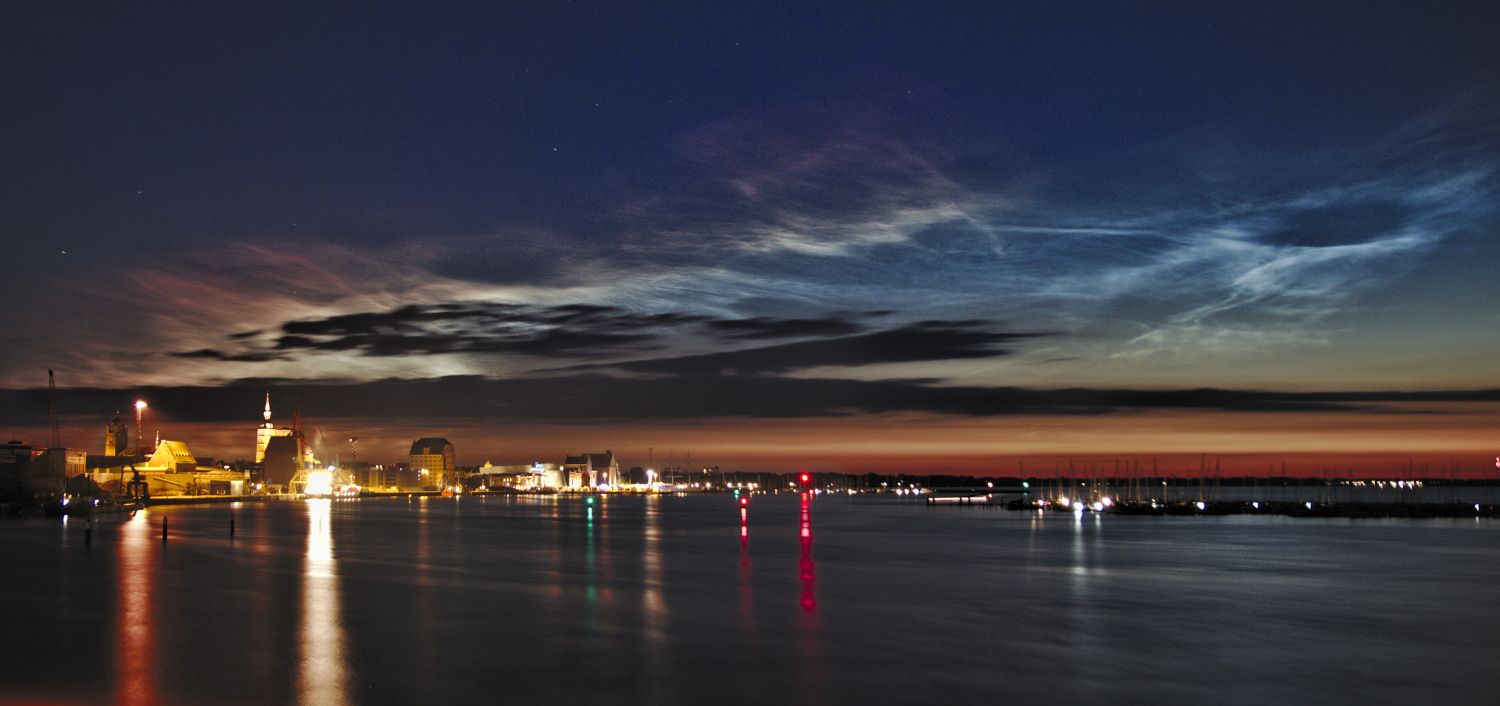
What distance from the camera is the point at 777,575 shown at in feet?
124

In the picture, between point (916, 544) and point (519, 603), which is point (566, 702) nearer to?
point (519, 603)

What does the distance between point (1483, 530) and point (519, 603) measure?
92.1 metres

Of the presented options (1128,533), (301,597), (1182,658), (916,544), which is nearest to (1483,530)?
(1128,533)

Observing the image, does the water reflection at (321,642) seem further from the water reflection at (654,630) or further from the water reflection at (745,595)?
the water reflection at (745,595)

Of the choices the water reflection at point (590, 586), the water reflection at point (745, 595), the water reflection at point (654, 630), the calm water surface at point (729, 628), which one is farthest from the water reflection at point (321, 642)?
the water reflection at point (745, 595)

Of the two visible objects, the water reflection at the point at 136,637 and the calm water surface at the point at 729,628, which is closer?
the water reflection at the point at 136,637

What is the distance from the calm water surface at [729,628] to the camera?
1694 cm

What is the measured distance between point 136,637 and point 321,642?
441cm

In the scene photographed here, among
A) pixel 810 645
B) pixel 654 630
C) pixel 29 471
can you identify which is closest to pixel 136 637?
pixel 654 630

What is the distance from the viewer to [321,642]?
818 inches

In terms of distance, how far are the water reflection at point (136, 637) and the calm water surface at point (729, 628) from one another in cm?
9

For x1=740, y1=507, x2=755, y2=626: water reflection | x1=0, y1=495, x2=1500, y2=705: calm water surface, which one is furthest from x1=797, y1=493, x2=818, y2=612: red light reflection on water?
x1=740, y1=507, x2=755, y2=626: water reflection

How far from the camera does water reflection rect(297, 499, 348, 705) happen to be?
1609 centimetres

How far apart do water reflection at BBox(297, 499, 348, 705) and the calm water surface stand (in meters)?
0.10
